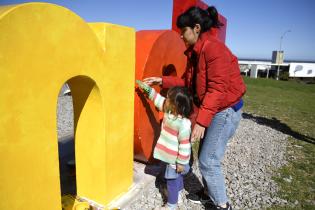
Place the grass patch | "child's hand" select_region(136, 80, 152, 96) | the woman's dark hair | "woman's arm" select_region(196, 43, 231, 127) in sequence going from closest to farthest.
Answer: "woman's arm" select_region(196, 43, 231, 127), the woman's dark hair, "child's hand" select_region(136, 80, 152, 96), the grass patch

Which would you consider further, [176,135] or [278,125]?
[278,125]

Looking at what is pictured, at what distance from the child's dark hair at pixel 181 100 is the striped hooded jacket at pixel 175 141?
0.09 metres

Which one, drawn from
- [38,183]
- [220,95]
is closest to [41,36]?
[38,183]

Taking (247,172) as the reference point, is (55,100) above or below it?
above

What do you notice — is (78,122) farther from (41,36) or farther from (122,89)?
(41,36)

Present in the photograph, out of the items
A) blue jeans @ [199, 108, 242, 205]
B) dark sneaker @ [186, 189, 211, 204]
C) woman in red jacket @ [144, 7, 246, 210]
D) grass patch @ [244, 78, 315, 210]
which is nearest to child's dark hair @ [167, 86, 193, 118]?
→ woman in red jacket @ [144, 7, 246, 210]

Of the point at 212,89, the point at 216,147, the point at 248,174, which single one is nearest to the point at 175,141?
the point at 216,147

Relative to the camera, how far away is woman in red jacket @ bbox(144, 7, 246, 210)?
8.28ft

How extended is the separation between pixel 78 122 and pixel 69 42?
1.00m

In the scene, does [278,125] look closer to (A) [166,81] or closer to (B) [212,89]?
(A) [166,81]

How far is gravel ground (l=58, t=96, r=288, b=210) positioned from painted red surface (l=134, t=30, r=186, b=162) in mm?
591

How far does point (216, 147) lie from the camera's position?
2.80 metres

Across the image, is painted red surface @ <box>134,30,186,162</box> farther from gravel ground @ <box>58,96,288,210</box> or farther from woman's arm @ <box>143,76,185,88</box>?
gravel ground @ <box>58,96,288,210</box>

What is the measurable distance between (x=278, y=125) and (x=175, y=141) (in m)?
6.41
